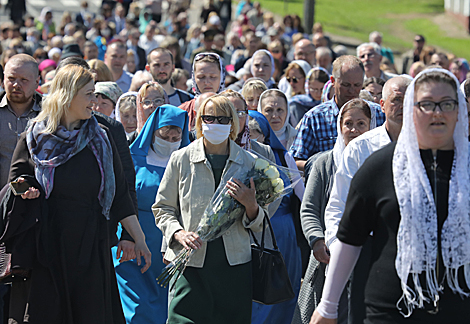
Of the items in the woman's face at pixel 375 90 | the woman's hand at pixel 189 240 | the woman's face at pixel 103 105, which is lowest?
the woman's hand at pixel 189 240

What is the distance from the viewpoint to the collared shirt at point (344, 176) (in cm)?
451

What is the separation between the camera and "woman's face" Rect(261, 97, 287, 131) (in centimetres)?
777

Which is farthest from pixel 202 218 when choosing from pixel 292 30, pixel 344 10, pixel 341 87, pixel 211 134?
pixel 344 10

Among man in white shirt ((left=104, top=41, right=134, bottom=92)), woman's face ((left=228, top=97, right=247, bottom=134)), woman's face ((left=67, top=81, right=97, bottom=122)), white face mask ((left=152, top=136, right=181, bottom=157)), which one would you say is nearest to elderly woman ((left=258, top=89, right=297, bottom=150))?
woman's face ((left=228, top=97, right=247, bottom=134))

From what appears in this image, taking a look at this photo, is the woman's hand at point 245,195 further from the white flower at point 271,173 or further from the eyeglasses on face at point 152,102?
the eyeglasses on face at point 152,102

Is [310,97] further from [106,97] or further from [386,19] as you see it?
[386,19]

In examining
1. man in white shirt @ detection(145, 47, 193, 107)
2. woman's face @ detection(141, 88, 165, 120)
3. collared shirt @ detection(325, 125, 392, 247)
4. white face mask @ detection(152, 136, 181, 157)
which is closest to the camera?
collared shirt @ detection(325, 125, 392, 247)

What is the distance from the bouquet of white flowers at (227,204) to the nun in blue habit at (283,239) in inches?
34.2

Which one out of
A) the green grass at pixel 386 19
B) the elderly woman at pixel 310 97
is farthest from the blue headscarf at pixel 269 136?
the green grass at pixel 386 19

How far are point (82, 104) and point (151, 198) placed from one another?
5.39 ft

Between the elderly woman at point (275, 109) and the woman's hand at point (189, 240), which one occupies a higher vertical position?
the elderly woman at point (275, 109)

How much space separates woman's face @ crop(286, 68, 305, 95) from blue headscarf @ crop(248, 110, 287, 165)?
3722mm

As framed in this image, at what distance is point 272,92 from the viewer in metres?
7.84

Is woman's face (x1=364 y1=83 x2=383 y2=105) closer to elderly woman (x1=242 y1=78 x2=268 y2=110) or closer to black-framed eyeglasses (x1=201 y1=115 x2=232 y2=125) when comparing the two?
elderly woman (x1=242 y1=78 x2=268 y2=110)
